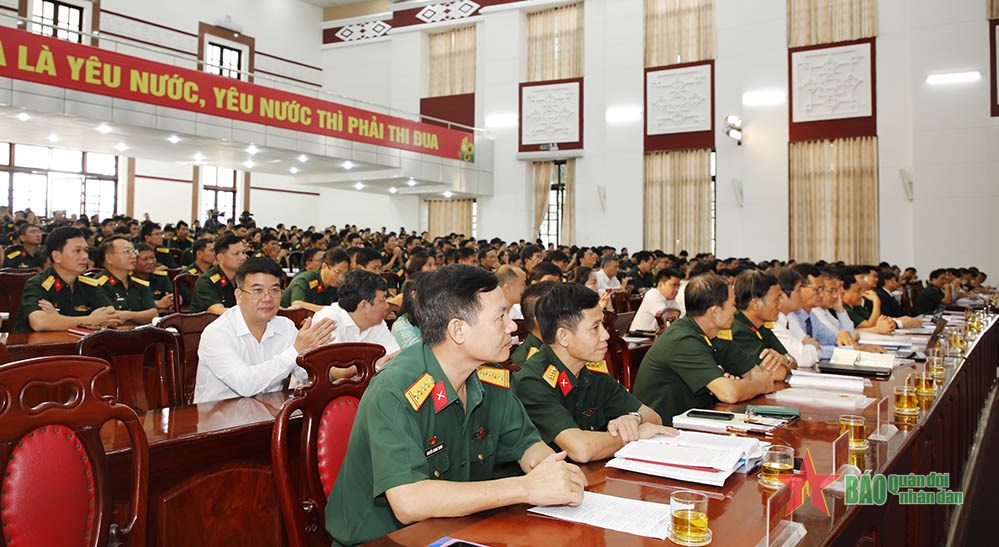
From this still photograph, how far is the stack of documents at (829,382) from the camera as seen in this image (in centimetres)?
274

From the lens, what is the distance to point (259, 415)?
85.8 inches

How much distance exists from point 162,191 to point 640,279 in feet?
37.5

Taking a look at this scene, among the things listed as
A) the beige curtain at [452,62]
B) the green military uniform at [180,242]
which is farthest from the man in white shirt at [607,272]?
the beige curtain at [452,62]

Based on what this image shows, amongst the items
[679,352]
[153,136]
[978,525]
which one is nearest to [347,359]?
[679,352]

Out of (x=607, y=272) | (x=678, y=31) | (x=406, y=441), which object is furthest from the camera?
(x=678, y=31)

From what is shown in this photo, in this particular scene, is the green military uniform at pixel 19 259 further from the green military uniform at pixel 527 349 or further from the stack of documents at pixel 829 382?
the stack of documents at pixel 829 382

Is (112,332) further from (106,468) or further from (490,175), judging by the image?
(490,175)

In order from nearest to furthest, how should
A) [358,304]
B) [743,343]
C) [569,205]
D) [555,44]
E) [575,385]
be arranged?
[575,385] < [358,304] < [743,343] < [569,205] < [555,44]

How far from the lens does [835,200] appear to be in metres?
12.1

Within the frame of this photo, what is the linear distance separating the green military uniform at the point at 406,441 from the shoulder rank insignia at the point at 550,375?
413 millimetres

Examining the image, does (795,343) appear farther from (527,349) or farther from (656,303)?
(656,303)

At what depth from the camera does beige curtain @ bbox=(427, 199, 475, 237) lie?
53.5 feet

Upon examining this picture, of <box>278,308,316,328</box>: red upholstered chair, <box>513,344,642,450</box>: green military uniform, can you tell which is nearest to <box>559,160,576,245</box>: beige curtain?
<box>278,308,316,328</box>: red upholstered chair

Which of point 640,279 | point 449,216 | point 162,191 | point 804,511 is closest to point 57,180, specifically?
point 162,191
